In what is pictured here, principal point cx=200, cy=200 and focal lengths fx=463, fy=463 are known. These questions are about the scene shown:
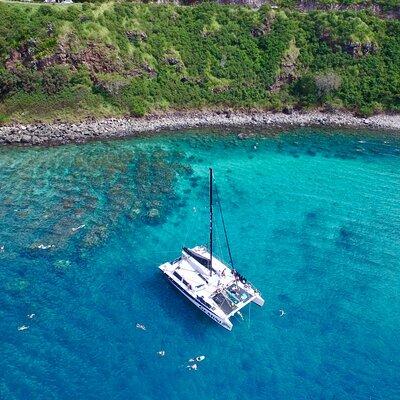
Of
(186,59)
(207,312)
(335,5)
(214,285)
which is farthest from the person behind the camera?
(335,5)

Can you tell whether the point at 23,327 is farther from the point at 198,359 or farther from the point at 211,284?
the point at 211,284

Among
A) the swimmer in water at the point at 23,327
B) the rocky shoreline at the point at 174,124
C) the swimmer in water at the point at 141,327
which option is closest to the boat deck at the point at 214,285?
the swimmer in water at the point at 141,327

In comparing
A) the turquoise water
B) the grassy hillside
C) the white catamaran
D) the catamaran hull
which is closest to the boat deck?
the white catamaran

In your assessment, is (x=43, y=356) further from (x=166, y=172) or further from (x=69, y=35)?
(x=69, y=35)

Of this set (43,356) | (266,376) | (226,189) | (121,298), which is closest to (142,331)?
(121,298)

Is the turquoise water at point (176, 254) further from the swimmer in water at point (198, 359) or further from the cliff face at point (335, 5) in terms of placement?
the cliff face at point (335, 5)

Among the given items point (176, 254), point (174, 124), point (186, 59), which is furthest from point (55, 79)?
point (176, 254)
